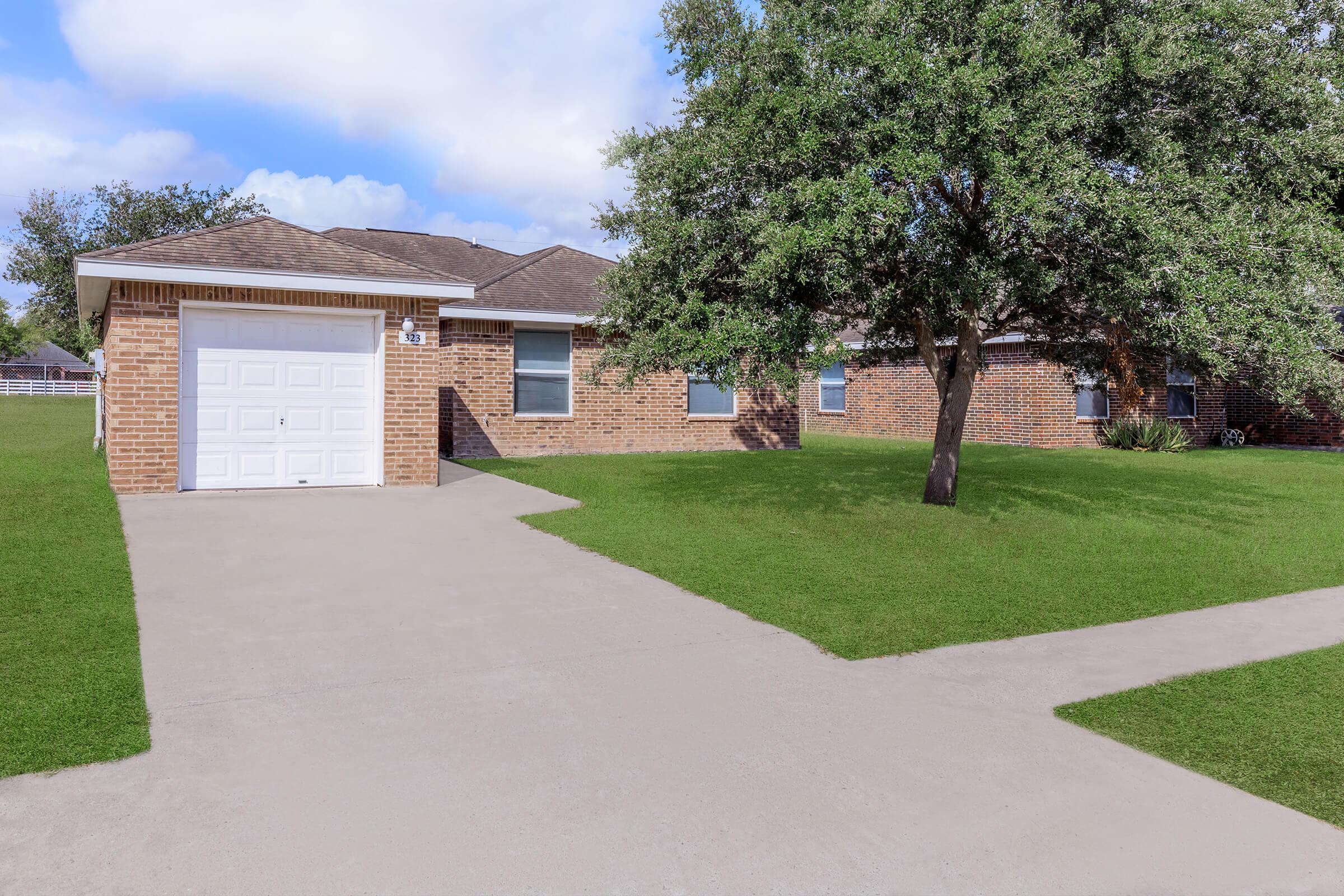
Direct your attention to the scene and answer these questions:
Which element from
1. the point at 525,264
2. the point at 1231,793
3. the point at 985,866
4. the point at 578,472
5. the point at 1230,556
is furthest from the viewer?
the point at 525,264

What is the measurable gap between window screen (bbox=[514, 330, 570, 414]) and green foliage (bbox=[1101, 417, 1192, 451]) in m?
13.5

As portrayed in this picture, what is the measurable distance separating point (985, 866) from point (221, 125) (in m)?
23.2

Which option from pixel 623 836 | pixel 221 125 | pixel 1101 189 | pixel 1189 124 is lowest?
pixel 623 836

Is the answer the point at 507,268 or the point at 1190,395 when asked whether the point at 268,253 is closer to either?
the point at 507,268

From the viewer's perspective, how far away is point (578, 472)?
15320 mm

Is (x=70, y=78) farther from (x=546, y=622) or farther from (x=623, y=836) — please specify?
(x=623, y=836)

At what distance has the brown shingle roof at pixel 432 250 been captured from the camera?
835 inches

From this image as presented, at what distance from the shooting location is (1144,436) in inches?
851

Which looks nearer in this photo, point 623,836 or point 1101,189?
point 623,836

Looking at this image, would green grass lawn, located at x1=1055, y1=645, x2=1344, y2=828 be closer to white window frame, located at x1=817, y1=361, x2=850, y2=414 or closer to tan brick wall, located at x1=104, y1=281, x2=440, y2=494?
tan brick wall, located at x1=104, y1=281, x2=440, y2=494

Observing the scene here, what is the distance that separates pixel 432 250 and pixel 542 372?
6.38 meters

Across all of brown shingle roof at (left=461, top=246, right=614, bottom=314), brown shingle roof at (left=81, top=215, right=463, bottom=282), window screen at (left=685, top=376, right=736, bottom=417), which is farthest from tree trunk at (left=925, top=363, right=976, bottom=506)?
window screen at (left=685, top=376, right=736, bottom=417)

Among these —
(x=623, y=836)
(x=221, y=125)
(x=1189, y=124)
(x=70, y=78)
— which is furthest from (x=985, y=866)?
(x=70, y=78)

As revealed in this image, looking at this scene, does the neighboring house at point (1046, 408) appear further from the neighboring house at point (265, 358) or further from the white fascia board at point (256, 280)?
the neighboring house at point (265, 358)
